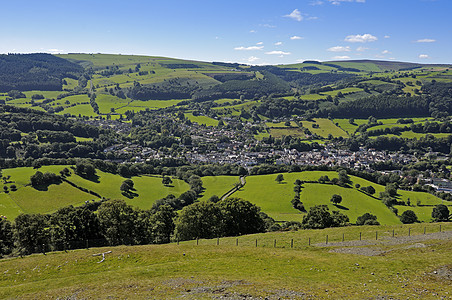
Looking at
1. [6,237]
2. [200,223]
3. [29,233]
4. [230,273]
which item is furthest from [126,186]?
[230,273]

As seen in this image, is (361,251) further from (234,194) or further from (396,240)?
(234,194)

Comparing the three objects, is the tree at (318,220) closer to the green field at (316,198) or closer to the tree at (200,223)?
the tree at (200,223)

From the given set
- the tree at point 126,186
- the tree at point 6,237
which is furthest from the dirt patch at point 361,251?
the tree at point 126,186

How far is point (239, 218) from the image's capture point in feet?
226

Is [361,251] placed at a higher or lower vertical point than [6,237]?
higher

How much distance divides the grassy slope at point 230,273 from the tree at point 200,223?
20355 mm

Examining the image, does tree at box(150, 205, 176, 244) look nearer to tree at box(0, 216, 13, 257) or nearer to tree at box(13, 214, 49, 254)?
tree at box(13, 214, 49, 254)

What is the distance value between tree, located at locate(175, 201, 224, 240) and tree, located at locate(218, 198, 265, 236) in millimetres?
1588

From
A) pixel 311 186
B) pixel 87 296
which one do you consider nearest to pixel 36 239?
pixel 87 296

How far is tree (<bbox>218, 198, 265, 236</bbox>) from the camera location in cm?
6775

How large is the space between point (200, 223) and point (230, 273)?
110ft

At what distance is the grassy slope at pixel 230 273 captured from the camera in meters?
28.2

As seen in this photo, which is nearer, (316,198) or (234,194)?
(316,198)

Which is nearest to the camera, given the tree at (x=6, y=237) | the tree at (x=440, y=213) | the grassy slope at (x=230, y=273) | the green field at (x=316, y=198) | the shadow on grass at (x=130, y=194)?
the grassy slope at (x=230, y=273)
